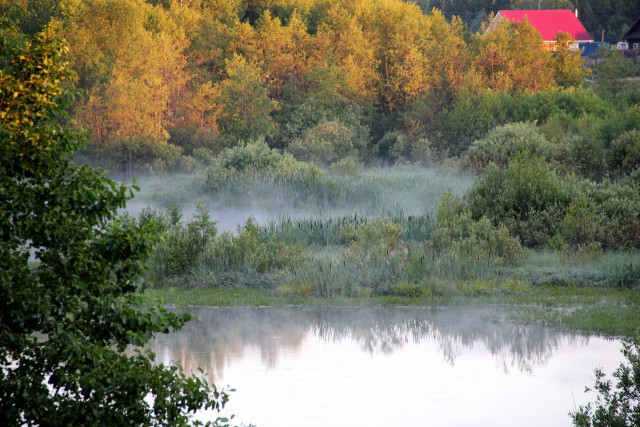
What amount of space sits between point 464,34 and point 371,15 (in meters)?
5.58

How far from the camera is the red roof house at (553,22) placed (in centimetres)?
7638

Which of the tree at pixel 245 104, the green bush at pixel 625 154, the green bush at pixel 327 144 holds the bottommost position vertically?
the green bush at pixel 625 154

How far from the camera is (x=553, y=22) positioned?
7769 cm

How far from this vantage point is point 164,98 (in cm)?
Answer: 4325

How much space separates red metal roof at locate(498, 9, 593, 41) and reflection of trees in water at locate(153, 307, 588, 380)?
213 feet

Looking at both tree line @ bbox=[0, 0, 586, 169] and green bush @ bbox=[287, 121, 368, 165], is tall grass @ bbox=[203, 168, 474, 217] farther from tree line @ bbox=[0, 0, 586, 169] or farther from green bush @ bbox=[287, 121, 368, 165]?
tree line @ bbox=[0, 0, 586, 169]

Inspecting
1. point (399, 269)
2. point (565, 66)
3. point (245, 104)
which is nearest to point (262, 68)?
point (245, 104)

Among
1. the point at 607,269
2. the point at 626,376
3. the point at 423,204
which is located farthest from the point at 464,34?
the point at 626,376

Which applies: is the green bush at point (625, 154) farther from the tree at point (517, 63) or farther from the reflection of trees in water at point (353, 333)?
the tree at point (517, 63)

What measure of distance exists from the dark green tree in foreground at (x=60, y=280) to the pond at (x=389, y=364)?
3.95m

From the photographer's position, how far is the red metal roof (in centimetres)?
7650

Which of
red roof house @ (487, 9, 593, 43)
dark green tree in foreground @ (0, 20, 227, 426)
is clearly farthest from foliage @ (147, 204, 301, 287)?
red roof house @ (487, 9, 593, 43)

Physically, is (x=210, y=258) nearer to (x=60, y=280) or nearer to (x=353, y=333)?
(x=353, y=333)

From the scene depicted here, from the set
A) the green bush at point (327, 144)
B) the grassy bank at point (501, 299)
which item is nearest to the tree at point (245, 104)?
the green bush at point (327, 144)
